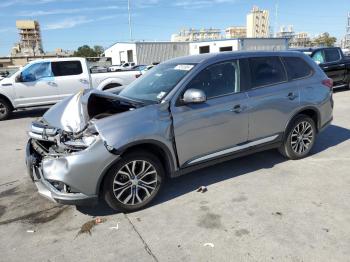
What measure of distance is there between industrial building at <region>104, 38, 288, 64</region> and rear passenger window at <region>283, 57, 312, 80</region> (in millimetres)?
38630

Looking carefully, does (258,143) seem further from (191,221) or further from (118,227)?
(118,227)

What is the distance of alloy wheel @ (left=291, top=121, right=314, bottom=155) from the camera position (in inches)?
211

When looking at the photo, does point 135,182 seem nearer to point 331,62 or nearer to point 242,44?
point 331,62

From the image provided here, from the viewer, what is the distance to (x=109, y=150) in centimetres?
358

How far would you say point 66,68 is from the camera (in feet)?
37.7

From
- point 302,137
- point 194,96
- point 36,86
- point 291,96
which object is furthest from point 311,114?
point 36,86

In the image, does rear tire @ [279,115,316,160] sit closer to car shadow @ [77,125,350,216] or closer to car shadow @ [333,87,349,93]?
car shadow @ [77,125,350,216]

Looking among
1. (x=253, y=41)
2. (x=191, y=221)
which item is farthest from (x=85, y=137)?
(x=253, y=41)

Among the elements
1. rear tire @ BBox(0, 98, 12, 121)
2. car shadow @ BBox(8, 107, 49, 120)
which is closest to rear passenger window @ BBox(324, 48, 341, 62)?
car shadow @ BBox(8, 107, 49, 120)

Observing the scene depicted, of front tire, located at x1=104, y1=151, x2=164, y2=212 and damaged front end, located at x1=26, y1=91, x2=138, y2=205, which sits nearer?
damaged front end, located at x1=26, y1=91, x2=138, y2=205

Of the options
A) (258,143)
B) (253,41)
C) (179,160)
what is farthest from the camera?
(253,41)

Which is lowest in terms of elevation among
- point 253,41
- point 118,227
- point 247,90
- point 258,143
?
point 118,227

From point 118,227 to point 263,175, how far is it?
7.57 feet

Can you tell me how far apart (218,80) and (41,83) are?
325 inches
